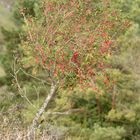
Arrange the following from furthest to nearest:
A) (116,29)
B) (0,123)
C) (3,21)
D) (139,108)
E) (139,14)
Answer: (3,21)
(139,14)
(139,108)
(116,29)
(0,123)

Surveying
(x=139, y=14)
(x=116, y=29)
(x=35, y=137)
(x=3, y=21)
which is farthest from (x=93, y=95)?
(x=3, y=21)

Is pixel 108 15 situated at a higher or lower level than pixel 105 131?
higher

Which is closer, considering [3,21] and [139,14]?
[139,14]

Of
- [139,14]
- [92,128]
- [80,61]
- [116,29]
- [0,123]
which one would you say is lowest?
[92,128]

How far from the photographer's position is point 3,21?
47.4 meters

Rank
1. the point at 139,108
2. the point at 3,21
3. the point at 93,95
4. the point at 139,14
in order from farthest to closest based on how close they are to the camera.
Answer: the point at 3,21 < the point at 139,14 < the point at 93,95 < the point at 139,108

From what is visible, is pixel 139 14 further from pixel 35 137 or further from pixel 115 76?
pixel 35 137

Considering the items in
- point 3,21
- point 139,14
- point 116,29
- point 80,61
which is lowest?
point 80,61

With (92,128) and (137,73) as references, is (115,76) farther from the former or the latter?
(92,128)

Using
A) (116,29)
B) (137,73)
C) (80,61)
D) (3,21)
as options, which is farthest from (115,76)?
(3,21)

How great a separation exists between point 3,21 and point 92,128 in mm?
30270

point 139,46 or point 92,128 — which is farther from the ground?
point 139,46

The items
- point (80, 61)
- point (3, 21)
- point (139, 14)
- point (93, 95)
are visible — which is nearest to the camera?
point (80, 61)

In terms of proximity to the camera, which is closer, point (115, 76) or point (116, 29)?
point (116, 29)
